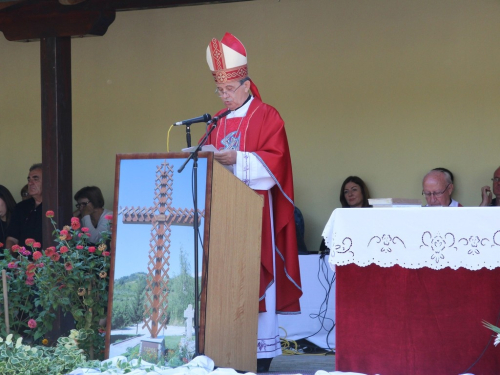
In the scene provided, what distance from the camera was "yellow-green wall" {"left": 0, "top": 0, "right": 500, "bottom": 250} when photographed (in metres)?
6.57

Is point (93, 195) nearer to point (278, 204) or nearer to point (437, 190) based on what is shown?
point (278, 204)

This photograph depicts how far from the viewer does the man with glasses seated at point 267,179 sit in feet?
14.3

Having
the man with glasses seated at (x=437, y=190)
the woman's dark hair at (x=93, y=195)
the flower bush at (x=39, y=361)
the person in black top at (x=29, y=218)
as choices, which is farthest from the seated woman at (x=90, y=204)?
the flower bush at (x=39, y=361)

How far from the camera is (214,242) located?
3742mm

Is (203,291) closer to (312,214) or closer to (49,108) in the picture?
(49,108)

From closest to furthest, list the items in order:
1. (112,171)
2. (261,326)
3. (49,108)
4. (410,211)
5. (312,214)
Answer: (410,211) < (261,326) < (49,108) < (312,214) < (112,171)

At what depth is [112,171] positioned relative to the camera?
762 cm

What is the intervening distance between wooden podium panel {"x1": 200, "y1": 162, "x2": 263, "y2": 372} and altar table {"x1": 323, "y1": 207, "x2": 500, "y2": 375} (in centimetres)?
46

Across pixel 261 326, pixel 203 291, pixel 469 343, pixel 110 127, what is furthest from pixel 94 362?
pixel 110 127

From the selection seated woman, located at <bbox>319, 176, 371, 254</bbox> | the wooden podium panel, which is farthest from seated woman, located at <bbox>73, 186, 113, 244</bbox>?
the wooden podium panel

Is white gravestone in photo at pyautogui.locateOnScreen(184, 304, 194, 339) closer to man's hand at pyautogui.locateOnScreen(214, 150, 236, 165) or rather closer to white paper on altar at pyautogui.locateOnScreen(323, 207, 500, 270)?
white paper on altar at pyautogui.locateOnScreen(323, 207, 500, 270)

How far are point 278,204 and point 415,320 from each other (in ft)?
3.78

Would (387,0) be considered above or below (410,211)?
above

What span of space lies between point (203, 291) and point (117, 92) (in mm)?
4375
